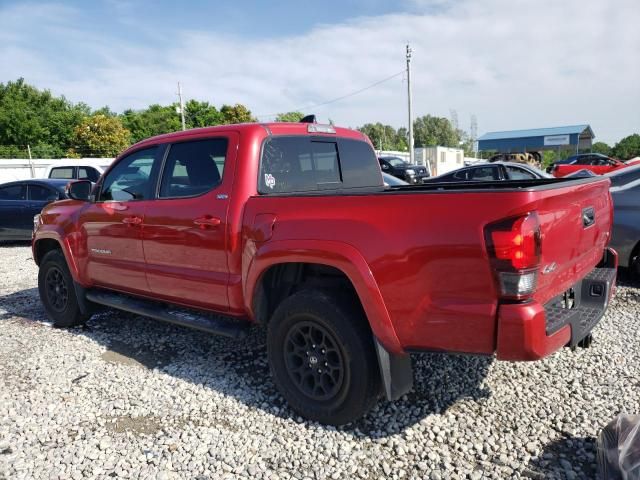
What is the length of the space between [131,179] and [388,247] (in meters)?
2.85

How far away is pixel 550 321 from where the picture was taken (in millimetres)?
2572

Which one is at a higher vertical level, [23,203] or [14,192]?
[14,192]

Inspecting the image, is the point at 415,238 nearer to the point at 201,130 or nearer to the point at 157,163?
the point at 201,130

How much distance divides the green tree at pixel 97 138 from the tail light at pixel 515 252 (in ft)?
134

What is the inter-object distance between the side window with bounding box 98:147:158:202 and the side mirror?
0.17 metres

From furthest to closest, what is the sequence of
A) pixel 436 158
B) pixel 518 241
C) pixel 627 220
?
1. pixel 436 158
2. pixel 627 220
3. pixel 518 241

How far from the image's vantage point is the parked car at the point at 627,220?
5.59m

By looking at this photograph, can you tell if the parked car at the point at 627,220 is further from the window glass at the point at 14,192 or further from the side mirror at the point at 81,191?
the window glass at the point at 14,192

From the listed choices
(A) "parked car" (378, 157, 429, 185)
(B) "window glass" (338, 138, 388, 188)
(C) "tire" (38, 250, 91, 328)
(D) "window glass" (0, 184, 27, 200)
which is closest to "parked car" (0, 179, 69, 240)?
(D) "window glass" (0, 184, 27, 200)

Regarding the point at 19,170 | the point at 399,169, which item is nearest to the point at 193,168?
the point at 399,169

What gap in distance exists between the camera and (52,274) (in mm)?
5438

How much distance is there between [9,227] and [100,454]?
33.2 ft

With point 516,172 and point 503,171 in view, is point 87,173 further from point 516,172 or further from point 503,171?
point 516,172

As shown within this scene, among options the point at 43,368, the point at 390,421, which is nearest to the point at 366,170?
the point at 390,421
